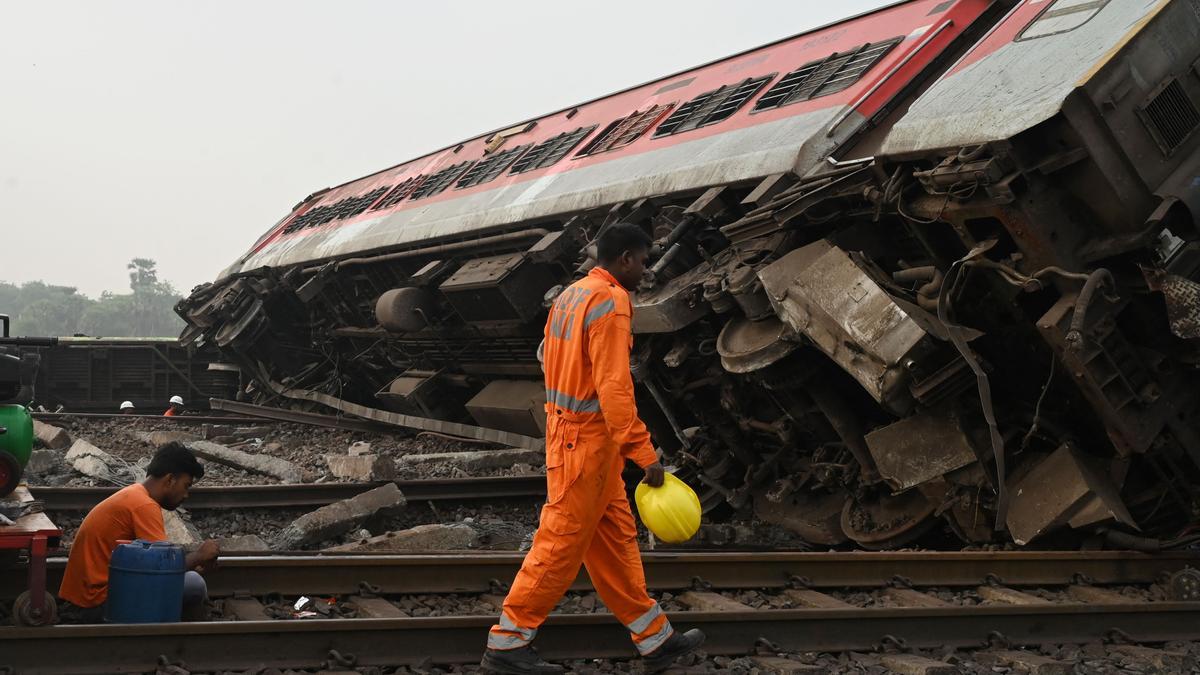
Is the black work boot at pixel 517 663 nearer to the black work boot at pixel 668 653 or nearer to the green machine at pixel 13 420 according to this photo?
the black work boot at pixel 668 653

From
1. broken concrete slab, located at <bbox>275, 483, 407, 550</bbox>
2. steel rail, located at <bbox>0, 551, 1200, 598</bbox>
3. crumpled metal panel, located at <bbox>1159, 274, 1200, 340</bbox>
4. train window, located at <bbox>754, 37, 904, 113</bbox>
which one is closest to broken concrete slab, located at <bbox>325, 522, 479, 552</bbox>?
broken concrete slab, located at <bbox>275, 483, 407, 550</bbox>

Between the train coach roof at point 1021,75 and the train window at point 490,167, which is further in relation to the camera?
the train window at point 490,167

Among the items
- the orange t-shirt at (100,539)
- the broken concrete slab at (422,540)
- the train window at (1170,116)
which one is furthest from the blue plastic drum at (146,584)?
the train window at (1170,116)

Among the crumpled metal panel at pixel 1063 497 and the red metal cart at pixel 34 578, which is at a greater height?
the red metal cart at pixel 34 578

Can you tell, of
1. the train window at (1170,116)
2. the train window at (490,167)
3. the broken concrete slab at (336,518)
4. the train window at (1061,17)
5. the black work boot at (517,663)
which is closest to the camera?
the black work boot at (517,663)

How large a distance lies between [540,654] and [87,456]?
8007 mm

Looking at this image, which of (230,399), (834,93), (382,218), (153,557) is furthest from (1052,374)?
(230,399)

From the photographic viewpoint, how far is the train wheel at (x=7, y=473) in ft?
14.0

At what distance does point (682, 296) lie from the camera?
757cm

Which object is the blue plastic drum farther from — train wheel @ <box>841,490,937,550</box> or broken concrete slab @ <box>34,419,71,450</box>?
broken concrete slab @ <box>34,419,71,450</box>

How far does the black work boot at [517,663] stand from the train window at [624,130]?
289 inches

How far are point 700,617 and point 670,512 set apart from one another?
0.47m

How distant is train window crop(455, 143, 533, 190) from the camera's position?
13.5m

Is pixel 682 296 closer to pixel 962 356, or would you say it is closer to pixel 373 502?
pixel 962 356
